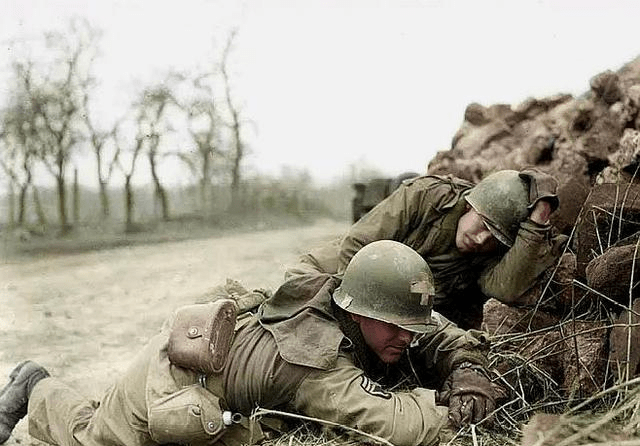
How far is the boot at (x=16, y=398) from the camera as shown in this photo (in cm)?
489

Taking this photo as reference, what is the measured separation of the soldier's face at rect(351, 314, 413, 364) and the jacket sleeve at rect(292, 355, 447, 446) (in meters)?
0.21

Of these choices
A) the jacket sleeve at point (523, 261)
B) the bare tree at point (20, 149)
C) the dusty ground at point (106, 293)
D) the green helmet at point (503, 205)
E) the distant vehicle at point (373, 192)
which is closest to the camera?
the jacket sleeve at point (523, 261)

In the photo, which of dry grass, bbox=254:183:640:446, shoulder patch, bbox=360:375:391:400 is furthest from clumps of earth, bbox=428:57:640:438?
shoulder patch, bbox=360:375:391:400

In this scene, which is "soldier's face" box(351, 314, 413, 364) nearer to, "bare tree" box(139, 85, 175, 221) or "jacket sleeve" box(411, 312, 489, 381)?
"jacket sleeve" box(411, 312, 489, 381)

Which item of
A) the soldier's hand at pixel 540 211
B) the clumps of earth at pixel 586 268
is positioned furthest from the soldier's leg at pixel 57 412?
the soldier's hand at pixel 540 211

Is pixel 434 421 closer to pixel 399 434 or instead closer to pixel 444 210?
pixel 399 434

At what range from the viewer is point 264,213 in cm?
1934

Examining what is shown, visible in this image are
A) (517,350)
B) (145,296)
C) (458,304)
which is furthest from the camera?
(145,296)

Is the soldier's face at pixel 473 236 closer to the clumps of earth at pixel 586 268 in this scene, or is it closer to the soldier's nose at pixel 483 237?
the soldier's nose at pixel 483 237

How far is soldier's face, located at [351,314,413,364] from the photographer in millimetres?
3977

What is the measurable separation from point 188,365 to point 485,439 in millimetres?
1334

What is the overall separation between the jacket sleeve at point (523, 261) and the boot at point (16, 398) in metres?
2.66

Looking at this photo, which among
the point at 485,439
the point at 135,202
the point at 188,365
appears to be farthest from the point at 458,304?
the point at 135,202

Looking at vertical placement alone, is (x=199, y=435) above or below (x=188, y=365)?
below
